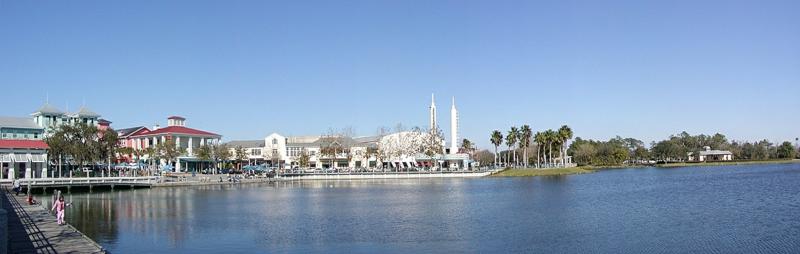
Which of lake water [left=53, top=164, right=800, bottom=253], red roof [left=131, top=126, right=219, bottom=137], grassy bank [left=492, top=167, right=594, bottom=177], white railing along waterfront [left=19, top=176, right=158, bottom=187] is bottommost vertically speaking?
lake water [left=53, top=164, right=800, bottom=253]

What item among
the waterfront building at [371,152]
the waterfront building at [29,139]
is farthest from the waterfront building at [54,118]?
the waterfront building at [371,152]

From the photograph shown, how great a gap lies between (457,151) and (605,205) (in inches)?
3464

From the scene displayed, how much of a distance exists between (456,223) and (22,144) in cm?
6721

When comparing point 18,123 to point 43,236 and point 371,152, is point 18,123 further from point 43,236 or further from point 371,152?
point 43,236

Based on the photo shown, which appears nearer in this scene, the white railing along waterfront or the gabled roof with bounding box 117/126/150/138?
the white railing along waterfront

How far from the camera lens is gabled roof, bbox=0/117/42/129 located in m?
88.2

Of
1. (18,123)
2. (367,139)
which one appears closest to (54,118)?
(18,123)

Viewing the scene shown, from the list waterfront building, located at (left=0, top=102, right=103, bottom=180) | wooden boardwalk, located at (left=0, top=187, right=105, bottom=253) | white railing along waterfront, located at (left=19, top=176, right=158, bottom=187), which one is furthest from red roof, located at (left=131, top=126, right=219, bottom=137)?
wooden boardwalk, located at (left=0, top=187, right=105, bottom=253)

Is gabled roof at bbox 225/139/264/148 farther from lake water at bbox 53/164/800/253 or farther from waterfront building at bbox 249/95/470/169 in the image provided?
lake water at bbox 53/164/800/253

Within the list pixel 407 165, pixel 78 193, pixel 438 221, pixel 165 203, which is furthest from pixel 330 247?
pixel 407 165

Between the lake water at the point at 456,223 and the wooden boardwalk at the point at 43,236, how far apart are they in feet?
6.50

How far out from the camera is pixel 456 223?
124 feet

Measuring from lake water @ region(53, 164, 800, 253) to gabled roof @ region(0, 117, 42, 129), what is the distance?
3952 cm

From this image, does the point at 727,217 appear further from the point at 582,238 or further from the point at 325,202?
the point at 325,202
